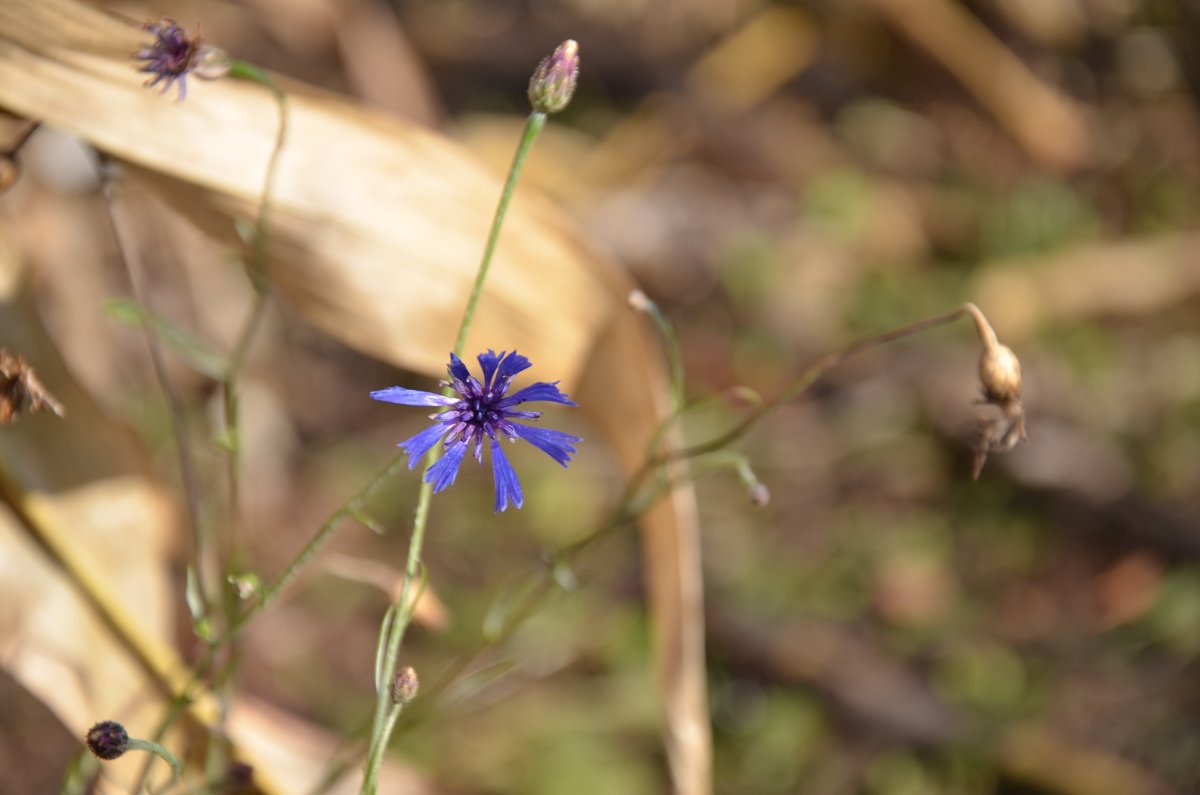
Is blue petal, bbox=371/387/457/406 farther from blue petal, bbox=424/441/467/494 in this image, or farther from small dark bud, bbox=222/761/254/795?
small dark bud, bbox=222/761/254/795

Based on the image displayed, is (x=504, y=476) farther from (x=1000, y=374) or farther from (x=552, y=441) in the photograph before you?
(x=1000, y=374)

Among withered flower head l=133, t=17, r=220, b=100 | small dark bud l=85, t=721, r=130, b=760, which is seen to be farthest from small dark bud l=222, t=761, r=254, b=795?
withered flower head l=133, t=17, r=220, b=100

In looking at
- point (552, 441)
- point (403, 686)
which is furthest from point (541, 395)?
point (403, 686)

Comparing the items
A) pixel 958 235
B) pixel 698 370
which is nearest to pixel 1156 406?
A: pixel 958 235

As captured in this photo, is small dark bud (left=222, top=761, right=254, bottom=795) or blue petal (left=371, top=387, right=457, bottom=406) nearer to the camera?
Answer: blue petal (left=371, top=387, right=457, bottom=406)

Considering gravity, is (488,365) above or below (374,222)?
below

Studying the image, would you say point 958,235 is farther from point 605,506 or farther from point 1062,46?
point 605,506
